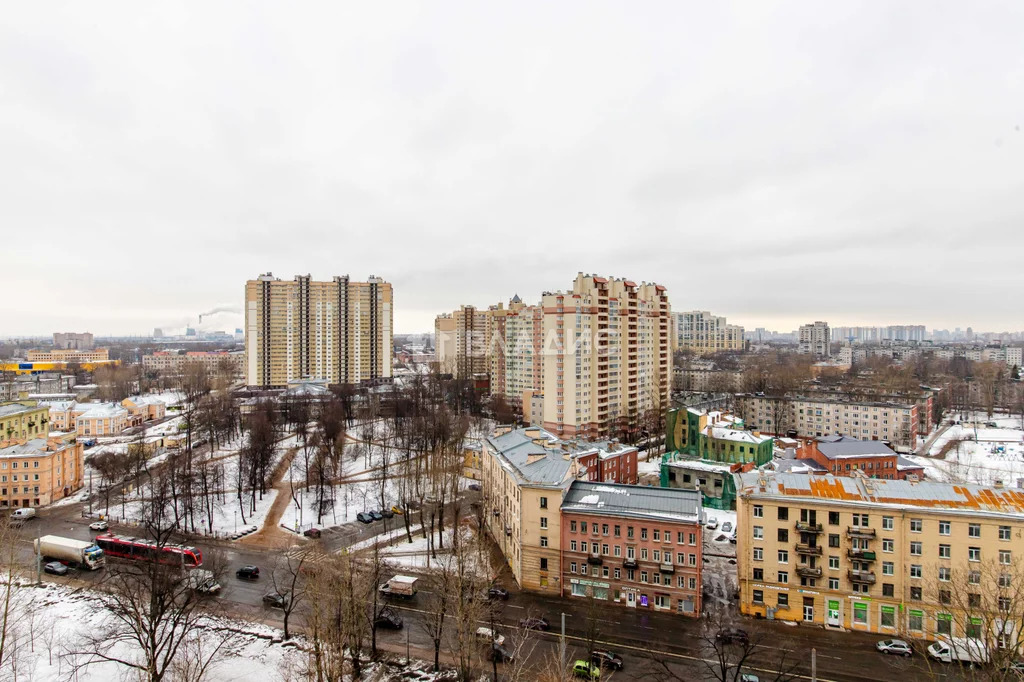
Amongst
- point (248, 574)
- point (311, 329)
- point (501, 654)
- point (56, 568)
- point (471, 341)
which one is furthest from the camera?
point (471, 341)

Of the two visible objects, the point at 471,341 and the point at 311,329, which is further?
the point at 471,341

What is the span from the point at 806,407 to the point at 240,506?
49.5 metres

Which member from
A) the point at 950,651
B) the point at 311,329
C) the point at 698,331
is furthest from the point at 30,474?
the point at 698,331

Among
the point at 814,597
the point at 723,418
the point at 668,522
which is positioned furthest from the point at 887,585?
the point at 723,418

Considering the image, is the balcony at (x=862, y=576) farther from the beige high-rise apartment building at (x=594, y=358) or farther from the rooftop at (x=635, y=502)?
the beige high-rise apartment building at (x=594, y=358)

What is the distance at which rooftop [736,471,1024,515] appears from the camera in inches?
711

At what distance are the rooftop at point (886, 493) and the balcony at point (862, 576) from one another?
222cm

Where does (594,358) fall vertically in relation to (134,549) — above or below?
above

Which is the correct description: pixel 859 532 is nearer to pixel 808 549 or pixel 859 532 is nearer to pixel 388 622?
pixel 808 549

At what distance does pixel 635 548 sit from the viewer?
2070cm

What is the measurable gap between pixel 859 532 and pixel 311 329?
7428 centimetres

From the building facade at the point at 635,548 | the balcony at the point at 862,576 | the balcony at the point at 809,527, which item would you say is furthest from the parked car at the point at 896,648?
the building facade at the point at 635,548

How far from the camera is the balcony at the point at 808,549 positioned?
1880 cm

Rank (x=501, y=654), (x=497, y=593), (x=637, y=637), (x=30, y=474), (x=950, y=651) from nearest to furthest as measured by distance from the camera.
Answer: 1. (x=950, y=651)
2. (x=501, y=654)
3. (x=637, y=637)
4. (x=497, y=593)
5. (x=30, y=474)
